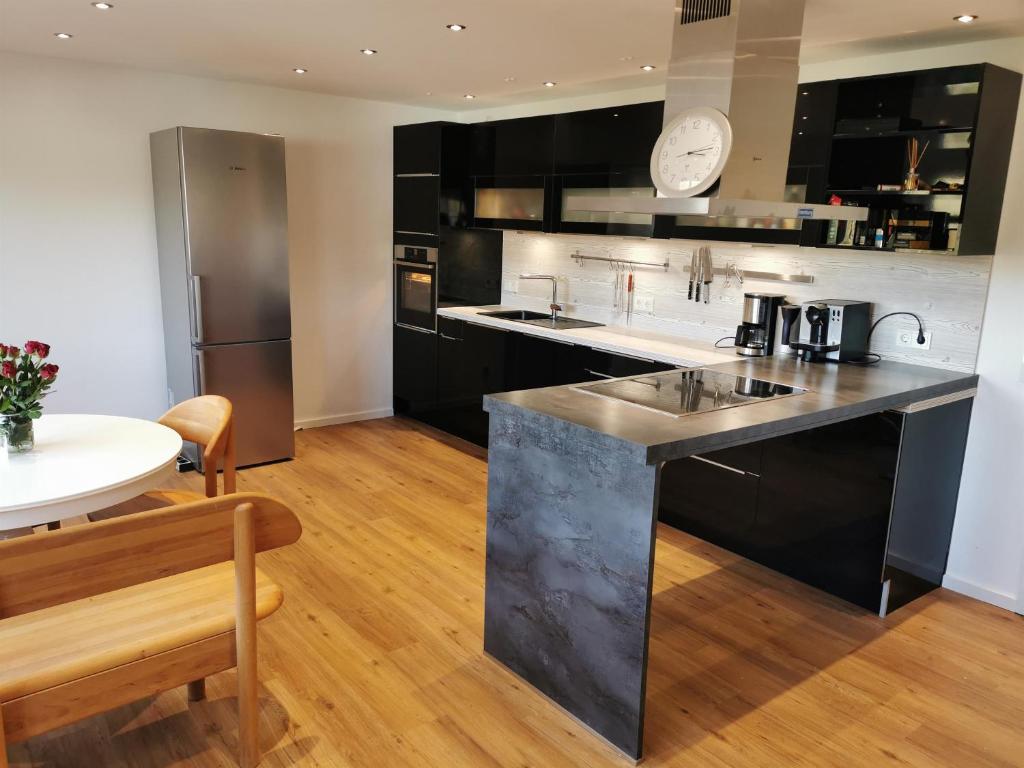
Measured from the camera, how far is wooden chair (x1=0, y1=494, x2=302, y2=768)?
1.74m

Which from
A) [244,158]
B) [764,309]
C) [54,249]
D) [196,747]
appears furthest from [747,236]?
[54,249]

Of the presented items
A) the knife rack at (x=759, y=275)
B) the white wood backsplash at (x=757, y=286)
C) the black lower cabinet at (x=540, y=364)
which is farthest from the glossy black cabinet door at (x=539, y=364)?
the knife rack at (x=759, y=275)

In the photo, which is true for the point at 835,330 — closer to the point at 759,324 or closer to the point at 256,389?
the point at 759,324

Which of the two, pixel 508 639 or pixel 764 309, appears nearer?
pixel 508 639

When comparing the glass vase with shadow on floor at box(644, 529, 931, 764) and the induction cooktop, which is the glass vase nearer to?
the induction cooktop

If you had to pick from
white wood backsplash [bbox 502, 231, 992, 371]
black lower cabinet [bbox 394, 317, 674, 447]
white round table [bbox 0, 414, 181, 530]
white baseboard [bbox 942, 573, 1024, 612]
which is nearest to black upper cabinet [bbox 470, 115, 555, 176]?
white wood backsplash [bbox 502, 231, 992, 371]

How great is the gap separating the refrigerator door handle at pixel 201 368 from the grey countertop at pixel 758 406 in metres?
2.59

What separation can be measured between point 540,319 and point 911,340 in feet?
7.90

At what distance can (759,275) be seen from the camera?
4152 mm

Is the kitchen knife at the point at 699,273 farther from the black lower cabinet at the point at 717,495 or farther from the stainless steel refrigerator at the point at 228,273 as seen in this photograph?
→ the stainless steel refrigerator at the point at 228,273

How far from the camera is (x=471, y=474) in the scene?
16.1 ft

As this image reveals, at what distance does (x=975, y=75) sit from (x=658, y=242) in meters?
1.98

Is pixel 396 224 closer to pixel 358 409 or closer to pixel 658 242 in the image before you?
pixel 358 409

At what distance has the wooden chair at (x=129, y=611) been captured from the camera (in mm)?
1740
